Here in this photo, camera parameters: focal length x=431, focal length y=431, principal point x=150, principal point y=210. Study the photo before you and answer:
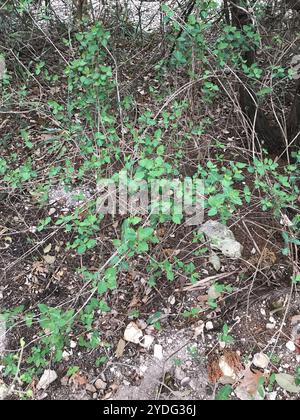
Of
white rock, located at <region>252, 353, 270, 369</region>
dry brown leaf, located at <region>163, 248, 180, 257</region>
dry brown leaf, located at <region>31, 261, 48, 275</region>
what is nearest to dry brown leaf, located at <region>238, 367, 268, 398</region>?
white rock, located at <region>252, 353, 270, 369</region>

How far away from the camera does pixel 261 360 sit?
5.88 feet

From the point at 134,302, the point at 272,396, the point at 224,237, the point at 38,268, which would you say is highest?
the point at 224,237

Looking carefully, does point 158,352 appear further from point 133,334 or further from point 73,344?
point 73,344

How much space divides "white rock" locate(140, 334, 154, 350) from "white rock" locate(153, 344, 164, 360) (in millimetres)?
29

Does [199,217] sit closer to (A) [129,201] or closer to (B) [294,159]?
(A) [129,201]

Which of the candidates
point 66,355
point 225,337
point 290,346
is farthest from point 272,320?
point 66,355

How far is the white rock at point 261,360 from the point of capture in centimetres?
179

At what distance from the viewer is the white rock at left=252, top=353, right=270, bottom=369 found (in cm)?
179

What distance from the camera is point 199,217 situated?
2.20 meters

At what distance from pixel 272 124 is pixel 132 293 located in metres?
1.32

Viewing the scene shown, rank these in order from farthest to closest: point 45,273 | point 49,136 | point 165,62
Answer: point 49,136, point 165,62, point 45,273

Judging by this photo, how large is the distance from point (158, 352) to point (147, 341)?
0.23 feet

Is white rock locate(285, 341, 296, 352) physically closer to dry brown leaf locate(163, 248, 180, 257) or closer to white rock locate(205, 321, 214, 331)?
white rock locate(205, 321, 214, 331)
